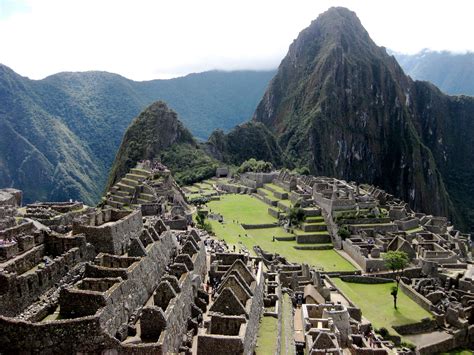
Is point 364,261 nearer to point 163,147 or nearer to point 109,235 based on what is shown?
point 109,235

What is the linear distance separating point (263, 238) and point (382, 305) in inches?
740

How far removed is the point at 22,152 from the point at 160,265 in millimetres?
79898

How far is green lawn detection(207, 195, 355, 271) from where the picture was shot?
53.9m

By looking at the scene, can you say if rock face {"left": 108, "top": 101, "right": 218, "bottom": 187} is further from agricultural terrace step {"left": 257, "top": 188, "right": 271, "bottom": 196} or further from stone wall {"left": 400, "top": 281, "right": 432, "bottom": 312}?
stone wall {"left": 400, "top": 281, "right": 432, "bottom": 312}

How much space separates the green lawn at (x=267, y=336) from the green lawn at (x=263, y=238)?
22.6 metres

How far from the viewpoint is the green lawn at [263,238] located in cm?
5388

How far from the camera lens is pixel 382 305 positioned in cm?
4522

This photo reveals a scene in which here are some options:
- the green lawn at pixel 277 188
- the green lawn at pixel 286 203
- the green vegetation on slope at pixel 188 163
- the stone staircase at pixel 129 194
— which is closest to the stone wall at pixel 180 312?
the stone staircase at pixel 129 194

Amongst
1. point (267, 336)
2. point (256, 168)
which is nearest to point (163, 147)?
point (256, 168)

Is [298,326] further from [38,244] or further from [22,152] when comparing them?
[22,152]

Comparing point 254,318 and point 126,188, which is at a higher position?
point 254,318

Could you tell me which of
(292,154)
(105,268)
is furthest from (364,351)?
(292,154)

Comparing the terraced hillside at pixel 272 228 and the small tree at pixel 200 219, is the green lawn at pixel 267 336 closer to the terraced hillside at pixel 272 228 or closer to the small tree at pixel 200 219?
the terraced hillside at pixel 272 228

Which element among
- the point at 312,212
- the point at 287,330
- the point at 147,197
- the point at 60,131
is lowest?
the point at 312,212
